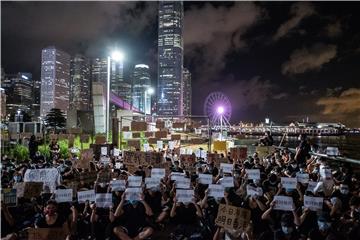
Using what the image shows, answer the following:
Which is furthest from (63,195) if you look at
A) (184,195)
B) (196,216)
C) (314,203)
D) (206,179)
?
(314,203)

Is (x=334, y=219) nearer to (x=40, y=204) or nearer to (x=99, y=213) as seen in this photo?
(x=99, y=213)

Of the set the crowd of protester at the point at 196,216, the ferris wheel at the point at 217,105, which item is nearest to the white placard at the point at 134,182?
the crowd of protester at the point at 196,216

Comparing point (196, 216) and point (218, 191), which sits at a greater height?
point (218, 191)

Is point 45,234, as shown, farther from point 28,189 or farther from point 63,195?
point 28,189

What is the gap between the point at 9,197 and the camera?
28.8 feet

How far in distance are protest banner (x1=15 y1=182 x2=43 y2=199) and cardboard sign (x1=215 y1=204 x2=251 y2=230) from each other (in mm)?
4385

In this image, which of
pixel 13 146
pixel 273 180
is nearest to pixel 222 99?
pixel 13 146

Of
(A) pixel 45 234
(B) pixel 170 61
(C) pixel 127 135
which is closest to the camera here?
(A) pixel 45 234

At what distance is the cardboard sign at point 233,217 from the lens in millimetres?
7902

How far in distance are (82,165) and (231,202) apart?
25.0 ft

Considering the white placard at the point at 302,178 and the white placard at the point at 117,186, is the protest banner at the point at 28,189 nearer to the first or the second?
the white placard at the point at 117,186

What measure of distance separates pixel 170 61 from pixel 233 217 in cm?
15719

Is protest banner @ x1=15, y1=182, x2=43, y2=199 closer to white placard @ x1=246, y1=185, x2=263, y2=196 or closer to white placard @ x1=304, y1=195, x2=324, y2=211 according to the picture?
white placard @ x1=246, y1=185, x2=263, y2=196

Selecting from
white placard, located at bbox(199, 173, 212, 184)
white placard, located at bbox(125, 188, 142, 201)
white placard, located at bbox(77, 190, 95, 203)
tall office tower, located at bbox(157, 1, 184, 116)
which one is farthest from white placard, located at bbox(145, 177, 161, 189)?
tall office tower, located at bbox(157, 1, 184, 116)
